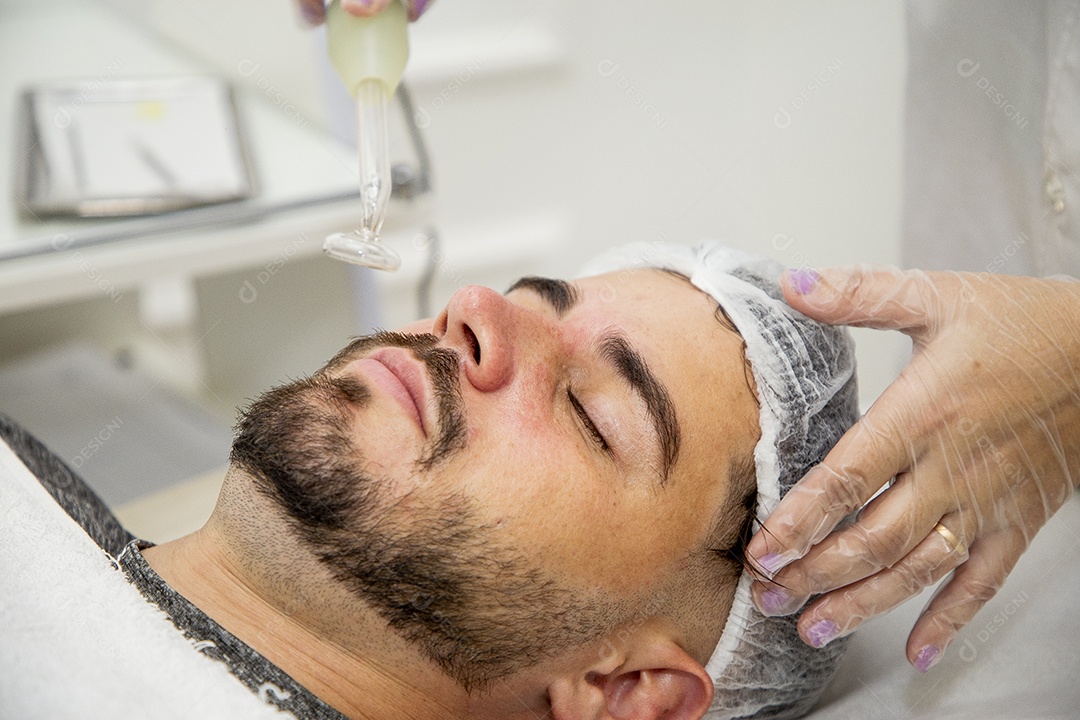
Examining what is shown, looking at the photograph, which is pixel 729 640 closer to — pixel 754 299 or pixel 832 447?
pixel 832 447

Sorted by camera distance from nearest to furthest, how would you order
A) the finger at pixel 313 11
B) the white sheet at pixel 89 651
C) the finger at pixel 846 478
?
the white sheet at pixel 89 651 → the finger at pixel 846 478 → the finger at pixel 313 11

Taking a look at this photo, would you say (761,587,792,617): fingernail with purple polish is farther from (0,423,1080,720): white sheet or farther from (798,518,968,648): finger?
(0,423,1080,720): white sheet

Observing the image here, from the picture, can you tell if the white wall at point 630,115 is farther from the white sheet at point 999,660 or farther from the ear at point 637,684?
the ear at point 637,684

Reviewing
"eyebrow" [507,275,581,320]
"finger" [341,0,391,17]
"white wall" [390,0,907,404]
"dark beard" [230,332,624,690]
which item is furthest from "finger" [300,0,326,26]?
"white wall" [390,0,907,404]

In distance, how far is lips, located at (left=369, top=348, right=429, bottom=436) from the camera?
92 centimetres

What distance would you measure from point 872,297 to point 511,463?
415mm

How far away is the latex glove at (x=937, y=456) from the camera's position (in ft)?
3.01

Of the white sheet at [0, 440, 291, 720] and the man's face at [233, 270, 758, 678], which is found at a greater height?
the man's face at [233, 270, 758, 678]

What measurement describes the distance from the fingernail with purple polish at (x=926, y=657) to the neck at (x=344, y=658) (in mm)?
497

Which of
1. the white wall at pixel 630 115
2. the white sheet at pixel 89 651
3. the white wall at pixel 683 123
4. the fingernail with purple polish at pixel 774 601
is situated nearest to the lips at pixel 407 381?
the white sheet at pixel 89 651

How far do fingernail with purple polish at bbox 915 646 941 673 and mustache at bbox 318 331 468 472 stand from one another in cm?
57

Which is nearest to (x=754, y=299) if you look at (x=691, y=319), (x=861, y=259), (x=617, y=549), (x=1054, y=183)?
(x=691, y=319)

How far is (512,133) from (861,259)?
0.90m

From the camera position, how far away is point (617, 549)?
3.03 feet
